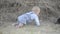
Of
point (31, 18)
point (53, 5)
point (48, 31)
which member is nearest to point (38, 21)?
point (31, 18)

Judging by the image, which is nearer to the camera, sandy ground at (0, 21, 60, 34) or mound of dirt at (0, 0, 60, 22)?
sandy ground at (0, 21, 60, 34)

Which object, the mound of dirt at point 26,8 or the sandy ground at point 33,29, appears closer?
the sandy ground at point 33,29

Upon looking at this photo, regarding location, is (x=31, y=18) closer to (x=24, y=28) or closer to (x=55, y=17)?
(x=24, y=28)

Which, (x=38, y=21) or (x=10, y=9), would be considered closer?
(x=38, y=21)

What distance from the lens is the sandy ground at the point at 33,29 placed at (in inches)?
243

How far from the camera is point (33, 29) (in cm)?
641

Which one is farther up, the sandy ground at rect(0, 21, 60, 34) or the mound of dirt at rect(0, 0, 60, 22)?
the mound of dirt at rect(0, 0, 60, 22)

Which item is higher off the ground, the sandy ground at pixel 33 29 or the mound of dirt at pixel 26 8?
the mound of dirt at pixel 26 8

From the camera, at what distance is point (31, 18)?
22.7 feet

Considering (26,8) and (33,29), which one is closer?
(33,29)

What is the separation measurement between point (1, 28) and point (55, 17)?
6.02 ft

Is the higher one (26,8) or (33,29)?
(26,8)

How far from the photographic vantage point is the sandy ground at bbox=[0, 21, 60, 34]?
20.2ft

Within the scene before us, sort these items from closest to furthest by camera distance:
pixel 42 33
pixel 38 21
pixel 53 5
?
pixel 42 33
pixel 38 21
pixel 53 5
